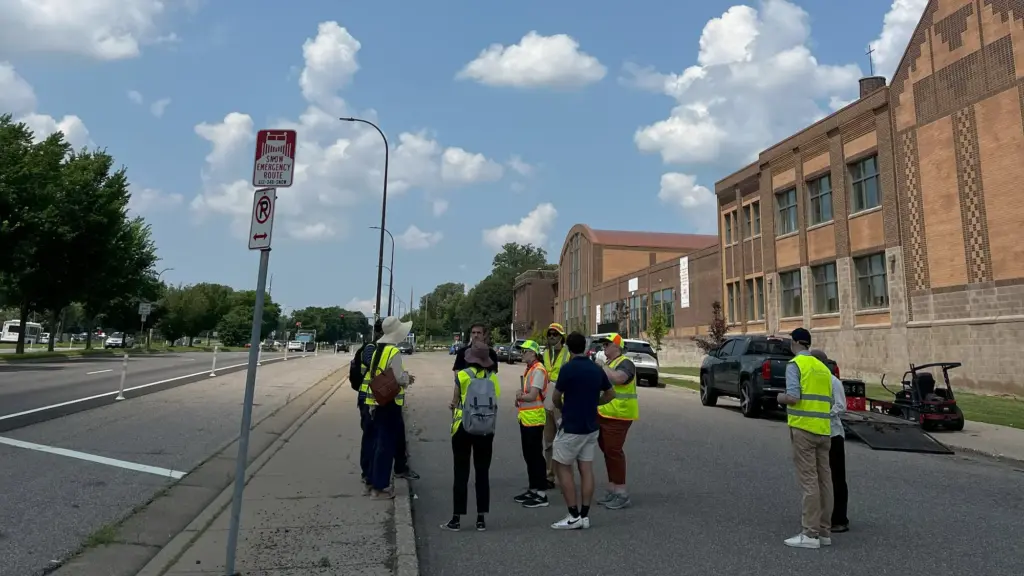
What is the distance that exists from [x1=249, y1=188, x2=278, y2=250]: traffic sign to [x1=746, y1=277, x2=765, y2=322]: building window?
112ft

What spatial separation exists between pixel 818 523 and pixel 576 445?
6.78 ft

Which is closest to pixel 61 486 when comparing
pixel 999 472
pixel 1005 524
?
pixel 1005 524

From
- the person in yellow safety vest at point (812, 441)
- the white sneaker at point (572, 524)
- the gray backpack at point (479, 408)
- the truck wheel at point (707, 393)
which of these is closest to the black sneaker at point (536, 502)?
the white sneaker at point (572, 524)

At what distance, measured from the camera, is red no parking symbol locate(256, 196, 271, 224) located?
4965 mm

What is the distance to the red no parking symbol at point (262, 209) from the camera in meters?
4.96

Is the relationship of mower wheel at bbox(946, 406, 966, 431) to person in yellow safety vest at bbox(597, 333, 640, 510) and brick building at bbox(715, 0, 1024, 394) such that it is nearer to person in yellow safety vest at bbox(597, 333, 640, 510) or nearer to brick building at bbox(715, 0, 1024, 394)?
person in yellow safety vest at bbox(597, 333, 640, 510)

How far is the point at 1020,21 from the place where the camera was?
21.6 metres

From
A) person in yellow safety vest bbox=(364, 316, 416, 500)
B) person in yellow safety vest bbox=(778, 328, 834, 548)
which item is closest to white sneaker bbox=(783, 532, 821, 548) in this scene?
person in yellow safety vest bbox=(778, 328, 834, 548)

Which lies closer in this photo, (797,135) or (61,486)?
(61,486)

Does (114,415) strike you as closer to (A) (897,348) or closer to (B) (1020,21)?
(A) (897,348)

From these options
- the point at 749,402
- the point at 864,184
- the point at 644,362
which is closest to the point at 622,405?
the point at 749,402

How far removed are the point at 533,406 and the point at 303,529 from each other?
2.38m

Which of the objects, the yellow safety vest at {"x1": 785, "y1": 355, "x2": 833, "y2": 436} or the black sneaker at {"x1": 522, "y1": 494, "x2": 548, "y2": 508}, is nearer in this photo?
the yellow safety vest at {"x1": 785, "y1": 355, "x2": 833, "y2": 436}

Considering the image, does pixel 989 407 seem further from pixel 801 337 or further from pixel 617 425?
pixel 617 425
